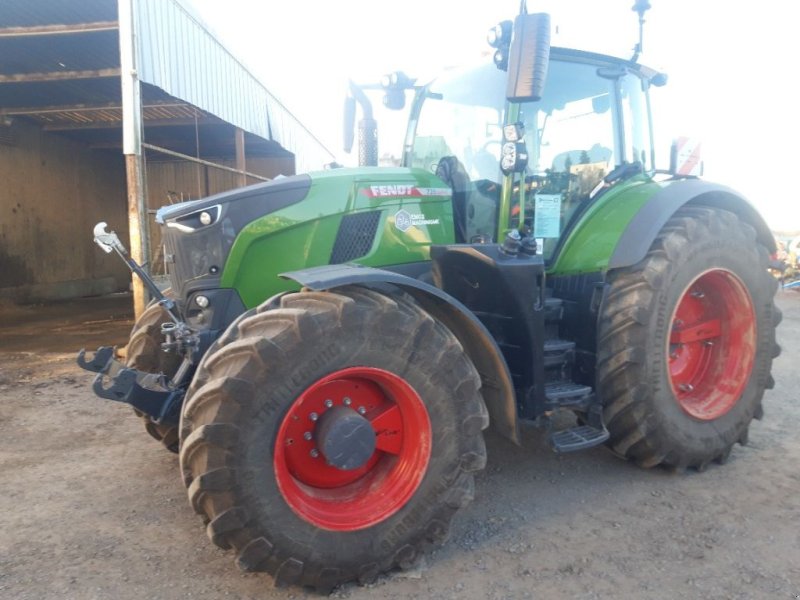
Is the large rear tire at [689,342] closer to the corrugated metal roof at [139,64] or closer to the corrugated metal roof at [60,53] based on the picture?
the corrugated metal roof at [139,64]

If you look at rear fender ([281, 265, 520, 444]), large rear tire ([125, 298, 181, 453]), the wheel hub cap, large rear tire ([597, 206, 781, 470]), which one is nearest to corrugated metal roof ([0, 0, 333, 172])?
large rear tire ([125, 298, 181, 453])

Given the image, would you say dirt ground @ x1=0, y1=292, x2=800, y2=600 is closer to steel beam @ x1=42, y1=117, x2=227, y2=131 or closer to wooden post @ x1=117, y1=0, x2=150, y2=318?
wooden post @ x1=117, y1=0, x2=150, y2=318

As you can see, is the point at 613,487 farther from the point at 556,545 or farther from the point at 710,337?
the point at 710,337

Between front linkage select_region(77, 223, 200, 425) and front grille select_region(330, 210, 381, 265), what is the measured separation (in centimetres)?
85

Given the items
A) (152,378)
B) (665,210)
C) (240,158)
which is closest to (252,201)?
(152,378)

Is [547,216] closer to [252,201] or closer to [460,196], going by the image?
[460,196]

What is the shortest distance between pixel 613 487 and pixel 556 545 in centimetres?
82

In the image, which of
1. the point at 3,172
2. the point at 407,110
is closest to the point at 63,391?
the point at 407,110

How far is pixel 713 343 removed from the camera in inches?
166

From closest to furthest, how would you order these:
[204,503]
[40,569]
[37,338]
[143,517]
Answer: [204,503] < [40,569] < [143,517] < [37,338]

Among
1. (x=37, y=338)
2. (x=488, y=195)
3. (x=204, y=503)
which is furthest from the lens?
(x=37, y=338)

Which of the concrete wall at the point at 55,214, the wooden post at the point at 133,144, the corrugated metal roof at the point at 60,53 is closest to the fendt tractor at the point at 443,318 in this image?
the wooden post at the point at 133,144

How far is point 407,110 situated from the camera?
14.1 ft

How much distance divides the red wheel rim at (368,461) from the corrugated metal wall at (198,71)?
6.05 m
